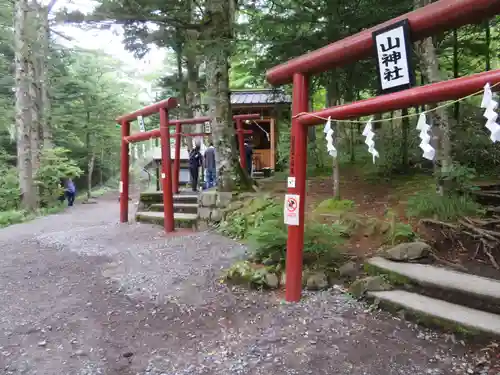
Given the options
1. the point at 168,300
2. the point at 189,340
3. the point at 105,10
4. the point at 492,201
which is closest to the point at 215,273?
the point at 168,300

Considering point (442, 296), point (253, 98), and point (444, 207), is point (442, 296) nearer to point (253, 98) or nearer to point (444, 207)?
point (444, 207)

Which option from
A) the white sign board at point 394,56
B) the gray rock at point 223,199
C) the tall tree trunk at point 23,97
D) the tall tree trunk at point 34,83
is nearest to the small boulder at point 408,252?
the white sign board at point 394,56

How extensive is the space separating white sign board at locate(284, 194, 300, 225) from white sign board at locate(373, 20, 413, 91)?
4.77ft

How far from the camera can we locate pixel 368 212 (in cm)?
629

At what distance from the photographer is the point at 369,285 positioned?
4.07 m

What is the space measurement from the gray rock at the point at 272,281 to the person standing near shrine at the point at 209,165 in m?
6.09

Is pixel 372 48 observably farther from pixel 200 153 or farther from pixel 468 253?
pixel 200 153

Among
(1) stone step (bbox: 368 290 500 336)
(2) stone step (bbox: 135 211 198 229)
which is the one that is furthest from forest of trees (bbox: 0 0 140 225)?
(1) stone step (bbox: 368 290 500 336)

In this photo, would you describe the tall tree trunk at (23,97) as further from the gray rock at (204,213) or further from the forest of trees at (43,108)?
the gray rock at (204,213)

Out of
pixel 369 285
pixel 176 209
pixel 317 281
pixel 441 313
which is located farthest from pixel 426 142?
pixel 176 209

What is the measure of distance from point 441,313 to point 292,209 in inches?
67.6

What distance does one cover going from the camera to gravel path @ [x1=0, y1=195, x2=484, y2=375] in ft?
9.98

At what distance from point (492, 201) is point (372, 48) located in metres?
4.01

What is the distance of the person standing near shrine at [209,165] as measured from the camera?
1036cm
